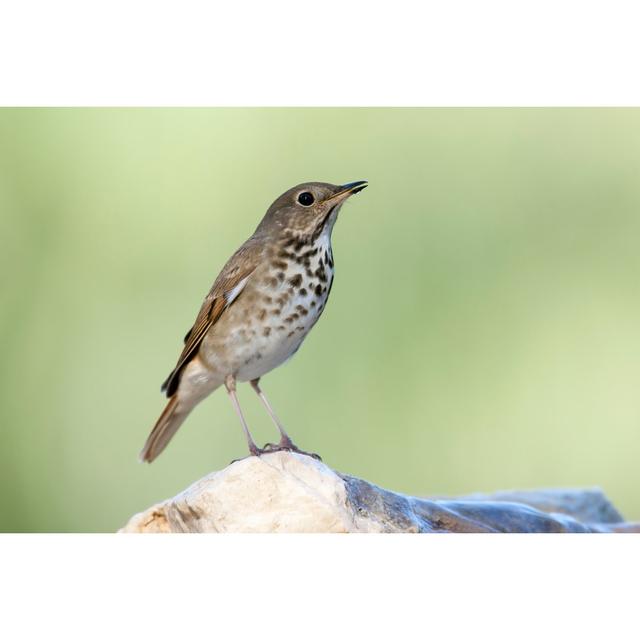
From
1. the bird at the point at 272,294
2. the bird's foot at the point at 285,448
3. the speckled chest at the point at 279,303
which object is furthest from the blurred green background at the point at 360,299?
the bird's foot at the point at 285,448

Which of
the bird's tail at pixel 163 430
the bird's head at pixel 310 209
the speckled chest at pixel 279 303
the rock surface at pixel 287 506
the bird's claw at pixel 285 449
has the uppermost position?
the bird's head at pixel 310 209

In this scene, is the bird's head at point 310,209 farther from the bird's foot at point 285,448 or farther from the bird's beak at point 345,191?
the bird's foot at point 285,448

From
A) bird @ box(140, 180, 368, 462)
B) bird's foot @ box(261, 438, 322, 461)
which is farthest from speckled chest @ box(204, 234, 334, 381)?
bird's foot @ box(261, 438, 322, 461)

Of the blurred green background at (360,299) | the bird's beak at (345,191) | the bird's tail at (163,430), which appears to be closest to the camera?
the bird's beak at (345,191)

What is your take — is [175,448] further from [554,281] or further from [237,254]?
[554,281]

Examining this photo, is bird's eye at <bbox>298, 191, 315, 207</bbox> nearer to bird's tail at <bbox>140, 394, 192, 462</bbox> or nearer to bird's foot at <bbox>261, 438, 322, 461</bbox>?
bird's foot at <bbox>261, 438, 322, 461</bbox>

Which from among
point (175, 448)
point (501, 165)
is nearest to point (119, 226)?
point (175, 448)

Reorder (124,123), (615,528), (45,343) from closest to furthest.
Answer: (615,528), (124,123), (45,343)

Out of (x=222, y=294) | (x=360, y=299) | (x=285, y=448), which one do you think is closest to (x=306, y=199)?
(x=222, y=294)
